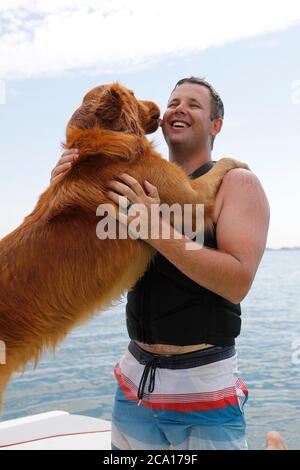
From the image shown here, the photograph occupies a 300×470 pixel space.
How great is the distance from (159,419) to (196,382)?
256 mm

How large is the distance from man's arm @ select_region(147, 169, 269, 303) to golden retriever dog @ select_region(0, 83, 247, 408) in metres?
0.15

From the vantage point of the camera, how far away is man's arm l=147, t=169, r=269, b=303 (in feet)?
7.34

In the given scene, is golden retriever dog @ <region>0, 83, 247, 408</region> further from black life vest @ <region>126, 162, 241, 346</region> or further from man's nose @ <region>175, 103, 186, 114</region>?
man's nose @ <region>175, 103, 186, 114</region>

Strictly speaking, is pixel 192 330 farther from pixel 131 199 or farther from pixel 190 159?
pixel 190 159

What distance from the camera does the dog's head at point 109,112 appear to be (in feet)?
8.89

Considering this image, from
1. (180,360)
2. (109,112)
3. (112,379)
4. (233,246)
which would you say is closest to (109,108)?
(109,112)

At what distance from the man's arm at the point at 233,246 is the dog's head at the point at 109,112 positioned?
0.62m

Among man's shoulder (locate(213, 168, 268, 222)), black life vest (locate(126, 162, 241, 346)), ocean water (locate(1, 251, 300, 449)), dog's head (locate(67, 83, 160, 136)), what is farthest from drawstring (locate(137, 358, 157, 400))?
ocean water (locate(1, 251, 300, 449))

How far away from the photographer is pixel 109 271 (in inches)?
98.3

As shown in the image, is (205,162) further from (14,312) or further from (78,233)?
(14,312)

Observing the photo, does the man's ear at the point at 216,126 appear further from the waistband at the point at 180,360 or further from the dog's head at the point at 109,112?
the waistband at the point at 180,360

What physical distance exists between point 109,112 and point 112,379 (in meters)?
10.1

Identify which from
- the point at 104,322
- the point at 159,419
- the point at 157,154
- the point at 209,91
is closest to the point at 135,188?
the point at 157,154

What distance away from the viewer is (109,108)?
2.71m
